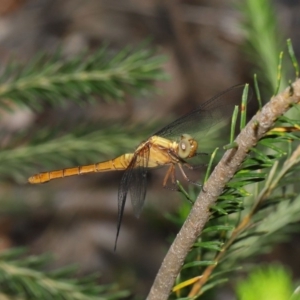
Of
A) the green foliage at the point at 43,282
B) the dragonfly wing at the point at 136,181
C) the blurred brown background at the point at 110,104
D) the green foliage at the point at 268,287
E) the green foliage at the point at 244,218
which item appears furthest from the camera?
the blurred brown background at the point at 110,104

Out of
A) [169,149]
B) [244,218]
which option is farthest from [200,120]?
[244,218]

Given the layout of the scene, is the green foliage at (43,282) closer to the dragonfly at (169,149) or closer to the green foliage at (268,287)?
the dragonfly at (169,149)

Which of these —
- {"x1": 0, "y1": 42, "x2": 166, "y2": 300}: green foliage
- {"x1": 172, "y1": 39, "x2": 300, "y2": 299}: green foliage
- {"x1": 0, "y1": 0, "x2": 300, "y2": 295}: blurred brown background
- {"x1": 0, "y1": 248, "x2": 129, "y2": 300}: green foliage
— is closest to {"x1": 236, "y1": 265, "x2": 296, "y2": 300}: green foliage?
{"x1": 172, "y1": 39, "x2": 300, "y2": 299}: green foliage

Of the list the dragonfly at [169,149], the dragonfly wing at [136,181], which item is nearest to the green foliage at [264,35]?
the dragonfly at [169,149]

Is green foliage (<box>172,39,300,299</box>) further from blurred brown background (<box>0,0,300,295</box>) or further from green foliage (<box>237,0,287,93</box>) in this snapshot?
blurred brown background (<box>0,0,300,295</box>)

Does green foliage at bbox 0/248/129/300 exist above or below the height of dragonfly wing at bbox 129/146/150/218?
below

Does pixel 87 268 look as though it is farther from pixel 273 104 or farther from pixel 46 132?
pixel 273 104

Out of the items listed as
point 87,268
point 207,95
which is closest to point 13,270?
point 87,268
